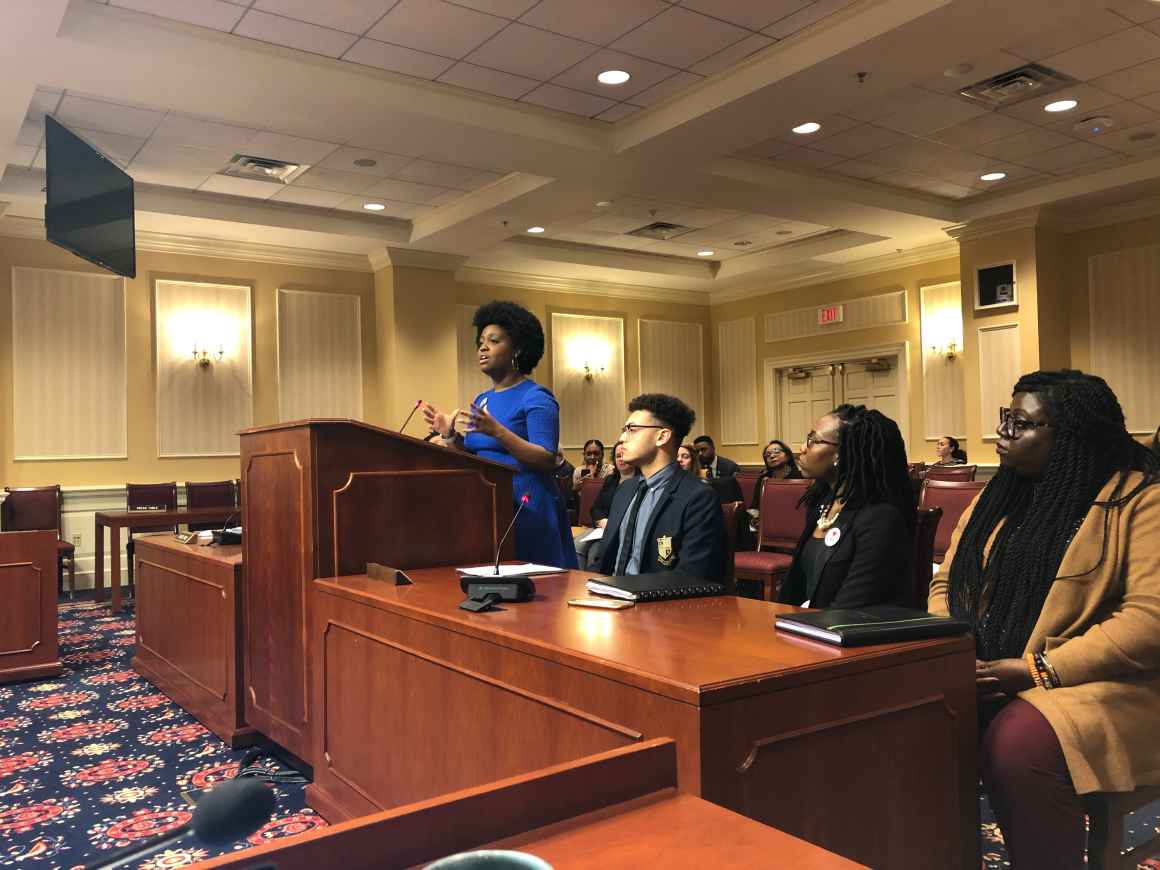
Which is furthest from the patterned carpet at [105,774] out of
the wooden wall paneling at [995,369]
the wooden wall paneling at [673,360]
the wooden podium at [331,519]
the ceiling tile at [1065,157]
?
the wooden wall paneling at [673,360]

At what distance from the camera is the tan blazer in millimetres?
1765

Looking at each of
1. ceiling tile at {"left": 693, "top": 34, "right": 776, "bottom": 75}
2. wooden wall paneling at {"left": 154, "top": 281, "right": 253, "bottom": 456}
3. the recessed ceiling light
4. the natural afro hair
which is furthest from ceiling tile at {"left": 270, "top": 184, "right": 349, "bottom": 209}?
the natural afro hair

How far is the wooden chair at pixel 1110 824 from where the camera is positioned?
69.2 inches

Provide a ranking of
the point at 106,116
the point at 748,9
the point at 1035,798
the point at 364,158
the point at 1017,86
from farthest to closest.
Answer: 1. the point at 364,158
2. the point at 106,116
3. the point at 1017,86
4. the point at 748,9
5. the point at 1035,798

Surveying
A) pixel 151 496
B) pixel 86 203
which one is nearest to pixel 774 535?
pixel 86 203

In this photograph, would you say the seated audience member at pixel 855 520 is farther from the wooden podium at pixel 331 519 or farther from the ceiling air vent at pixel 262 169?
the ceiling air vent at pixel 262 169

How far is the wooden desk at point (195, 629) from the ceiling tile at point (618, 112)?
3714 mm

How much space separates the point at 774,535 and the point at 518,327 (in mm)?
3091

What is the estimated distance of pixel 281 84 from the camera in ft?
17.2

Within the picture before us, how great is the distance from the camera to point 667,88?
579 cm

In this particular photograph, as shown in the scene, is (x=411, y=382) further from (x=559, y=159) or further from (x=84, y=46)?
(x=84, y=46)

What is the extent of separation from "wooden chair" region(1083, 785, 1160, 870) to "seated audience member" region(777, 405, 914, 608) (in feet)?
2.10

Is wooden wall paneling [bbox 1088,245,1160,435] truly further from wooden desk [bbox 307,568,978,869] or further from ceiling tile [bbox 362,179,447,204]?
wooden desk [bbox 307,568,978,869]

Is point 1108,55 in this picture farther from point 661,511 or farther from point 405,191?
point 405,191
